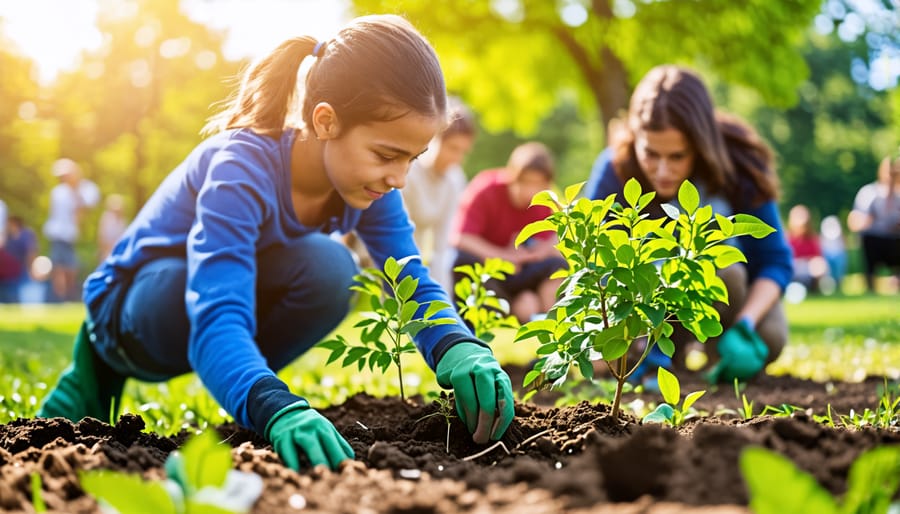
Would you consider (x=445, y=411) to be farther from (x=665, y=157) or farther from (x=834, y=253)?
(x=834, y=253)

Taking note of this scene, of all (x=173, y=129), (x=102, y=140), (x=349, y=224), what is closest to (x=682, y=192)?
(x=349, y=224)

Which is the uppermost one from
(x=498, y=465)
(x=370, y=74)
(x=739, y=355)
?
(x=370, y=74)

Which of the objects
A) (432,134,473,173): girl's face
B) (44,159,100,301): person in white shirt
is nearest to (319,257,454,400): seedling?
(432,134,473,173): girl's face

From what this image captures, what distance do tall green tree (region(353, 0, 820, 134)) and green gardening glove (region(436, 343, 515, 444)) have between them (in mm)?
10788

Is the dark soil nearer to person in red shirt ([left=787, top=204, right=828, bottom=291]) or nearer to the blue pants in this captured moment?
the blue pants

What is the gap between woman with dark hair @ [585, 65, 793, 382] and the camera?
3.56 m

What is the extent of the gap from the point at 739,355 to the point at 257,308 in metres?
1.96

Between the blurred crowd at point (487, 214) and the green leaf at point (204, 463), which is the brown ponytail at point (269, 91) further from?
the green leaf at point (204, 463)

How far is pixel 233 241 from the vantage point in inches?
84.7

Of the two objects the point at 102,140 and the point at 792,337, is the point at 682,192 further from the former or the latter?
the point at 102,140

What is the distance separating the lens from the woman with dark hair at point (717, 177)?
3564mm

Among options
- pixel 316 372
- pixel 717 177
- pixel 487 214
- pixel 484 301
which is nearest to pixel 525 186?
pixel 487 214

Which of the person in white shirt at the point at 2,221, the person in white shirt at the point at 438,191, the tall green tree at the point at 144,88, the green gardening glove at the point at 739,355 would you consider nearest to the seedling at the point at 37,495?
the green gardening glove at the point at 739,355

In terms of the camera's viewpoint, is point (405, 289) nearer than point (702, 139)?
Yes
